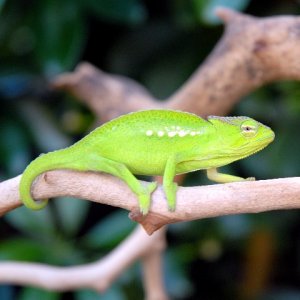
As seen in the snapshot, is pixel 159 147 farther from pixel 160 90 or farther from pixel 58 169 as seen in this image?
pixel 160 90

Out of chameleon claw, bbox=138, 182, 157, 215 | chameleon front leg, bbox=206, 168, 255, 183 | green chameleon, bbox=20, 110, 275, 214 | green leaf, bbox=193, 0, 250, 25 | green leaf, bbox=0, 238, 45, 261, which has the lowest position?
green leaf, bbox=0, 238, 45, 261

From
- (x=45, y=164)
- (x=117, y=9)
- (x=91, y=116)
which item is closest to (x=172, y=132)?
(x=45, y=164)

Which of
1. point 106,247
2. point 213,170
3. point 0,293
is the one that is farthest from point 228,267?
point 213,170

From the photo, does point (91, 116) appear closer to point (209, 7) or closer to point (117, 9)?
point (117, 9)

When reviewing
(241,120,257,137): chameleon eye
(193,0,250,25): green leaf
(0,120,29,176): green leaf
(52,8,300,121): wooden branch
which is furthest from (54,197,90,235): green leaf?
(241,120,257,137): chameleon eye

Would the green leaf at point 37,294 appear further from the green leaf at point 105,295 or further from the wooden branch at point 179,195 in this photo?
the wooden branch at point 179,195

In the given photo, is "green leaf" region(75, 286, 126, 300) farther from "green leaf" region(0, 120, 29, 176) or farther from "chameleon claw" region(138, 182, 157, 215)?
"chameleon claw" region(138, 182, 157, 215)
